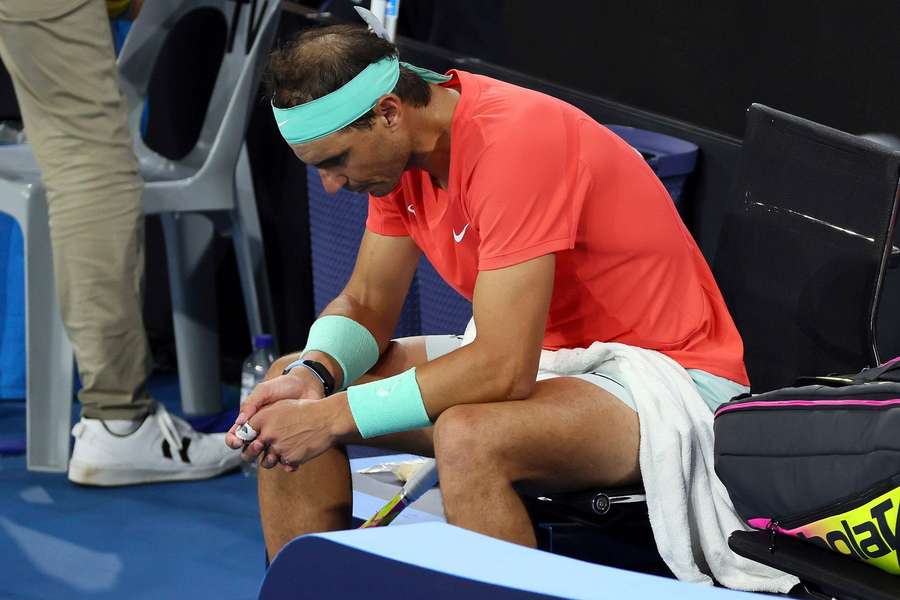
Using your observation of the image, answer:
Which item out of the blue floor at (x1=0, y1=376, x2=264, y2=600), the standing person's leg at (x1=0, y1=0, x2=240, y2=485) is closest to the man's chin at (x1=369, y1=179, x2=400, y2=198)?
the blue floor at (x1=0, y1=376, x2=264, y2=600)

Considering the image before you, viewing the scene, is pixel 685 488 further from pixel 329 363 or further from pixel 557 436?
pixel 329 363

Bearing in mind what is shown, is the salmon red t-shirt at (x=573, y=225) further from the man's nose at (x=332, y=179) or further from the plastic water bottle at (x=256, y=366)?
the plastic water bottle at (x=256, y=366)

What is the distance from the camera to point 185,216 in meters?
3.92

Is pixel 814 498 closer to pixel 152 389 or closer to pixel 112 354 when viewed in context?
pixel 112 354

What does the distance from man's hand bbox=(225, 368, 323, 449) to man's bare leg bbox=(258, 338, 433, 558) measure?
0.37 feet

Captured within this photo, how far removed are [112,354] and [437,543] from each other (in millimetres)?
2218

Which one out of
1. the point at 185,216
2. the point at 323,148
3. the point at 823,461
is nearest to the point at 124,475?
the point at 185,216

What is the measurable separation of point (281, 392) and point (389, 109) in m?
0.46

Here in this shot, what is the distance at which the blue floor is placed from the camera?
281cm

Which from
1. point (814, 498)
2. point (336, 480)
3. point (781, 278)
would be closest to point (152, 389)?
point (336, 480)

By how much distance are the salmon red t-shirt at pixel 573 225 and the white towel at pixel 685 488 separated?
0.12 m

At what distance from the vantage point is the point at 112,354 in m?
3.31

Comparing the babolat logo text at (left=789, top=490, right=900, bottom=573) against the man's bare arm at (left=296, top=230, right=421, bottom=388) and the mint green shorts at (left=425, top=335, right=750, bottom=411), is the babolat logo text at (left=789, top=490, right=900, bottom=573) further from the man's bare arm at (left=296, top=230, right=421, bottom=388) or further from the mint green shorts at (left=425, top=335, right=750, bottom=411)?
the man's bare arm at (left=296, top=230, right=421, bottom=388)

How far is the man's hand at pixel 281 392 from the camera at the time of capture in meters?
2.12
